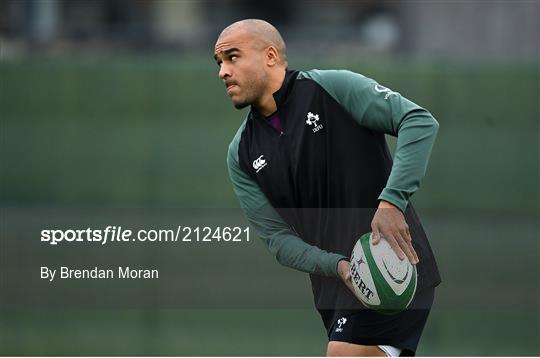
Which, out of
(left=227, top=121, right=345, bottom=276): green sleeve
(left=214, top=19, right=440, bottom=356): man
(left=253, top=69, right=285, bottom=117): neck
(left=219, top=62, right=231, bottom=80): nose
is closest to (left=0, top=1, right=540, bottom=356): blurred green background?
(left=227, top=121, right=345, bottom=276): green sleeve

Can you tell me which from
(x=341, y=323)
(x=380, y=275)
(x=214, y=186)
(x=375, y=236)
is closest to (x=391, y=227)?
(x=375, y=236)

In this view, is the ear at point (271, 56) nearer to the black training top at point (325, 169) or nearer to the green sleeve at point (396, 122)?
the black training top at point (325, 169)

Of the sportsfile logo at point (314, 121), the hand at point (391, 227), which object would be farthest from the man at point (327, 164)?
the hand at point (391, 227)

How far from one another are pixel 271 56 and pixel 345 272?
90 cm

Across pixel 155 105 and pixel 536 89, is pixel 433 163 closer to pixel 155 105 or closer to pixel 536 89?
pixel 536 89

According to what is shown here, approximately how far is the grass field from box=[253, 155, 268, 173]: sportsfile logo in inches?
104

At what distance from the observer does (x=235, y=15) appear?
12.7m

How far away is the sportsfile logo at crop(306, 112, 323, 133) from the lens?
4.50 metres

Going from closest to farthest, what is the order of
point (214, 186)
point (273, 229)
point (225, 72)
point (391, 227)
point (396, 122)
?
1. point (391, 227)
2. point (396, 122)
3. point (225, 72)
4. point (273, 229)
5. point (214, 186)

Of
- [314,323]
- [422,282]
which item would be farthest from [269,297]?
[422,282]

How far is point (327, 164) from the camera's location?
14.8ft

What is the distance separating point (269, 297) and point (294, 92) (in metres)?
2.91

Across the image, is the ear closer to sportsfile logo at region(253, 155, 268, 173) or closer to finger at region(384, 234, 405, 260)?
sportsfile logo at region(253, 155, 268, 173)

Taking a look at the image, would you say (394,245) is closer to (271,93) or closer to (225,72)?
(271,93)
